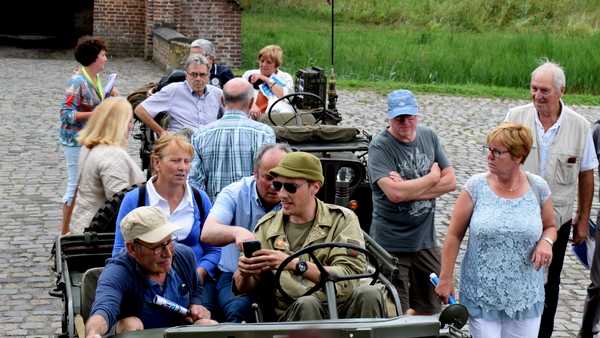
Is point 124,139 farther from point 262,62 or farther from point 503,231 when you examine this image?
point 262,62

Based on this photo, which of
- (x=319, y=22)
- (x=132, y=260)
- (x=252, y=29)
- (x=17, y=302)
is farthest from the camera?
(x=319, y=22)

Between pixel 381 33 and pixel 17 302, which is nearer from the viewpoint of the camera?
pixel 17 302

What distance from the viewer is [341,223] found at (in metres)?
4.59

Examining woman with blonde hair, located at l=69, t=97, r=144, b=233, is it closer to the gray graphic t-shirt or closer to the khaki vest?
the gray graphic t-shirt

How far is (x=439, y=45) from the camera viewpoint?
80.8 ft

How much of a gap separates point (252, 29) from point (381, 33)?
5.10 metres

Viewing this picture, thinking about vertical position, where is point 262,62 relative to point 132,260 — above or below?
above

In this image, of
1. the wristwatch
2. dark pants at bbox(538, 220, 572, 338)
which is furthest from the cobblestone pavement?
the wristwatch

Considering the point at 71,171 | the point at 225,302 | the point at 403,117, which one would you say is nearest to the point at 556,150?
the point at 403,117

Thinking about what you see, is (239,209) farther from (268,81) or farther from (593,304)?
(268,81)

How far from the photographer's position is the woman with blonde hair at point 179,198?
5199mm

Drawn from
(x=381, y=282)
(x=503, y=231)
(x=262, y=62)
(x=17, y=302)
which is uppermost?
(x=262, y=62)

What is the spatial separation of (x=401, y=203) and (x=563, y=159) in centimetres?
123

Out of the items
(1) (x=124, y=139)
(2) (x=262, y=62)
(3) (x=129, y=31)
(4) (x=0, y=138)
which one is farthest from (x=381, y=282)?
(3) (x=129, y=31)
